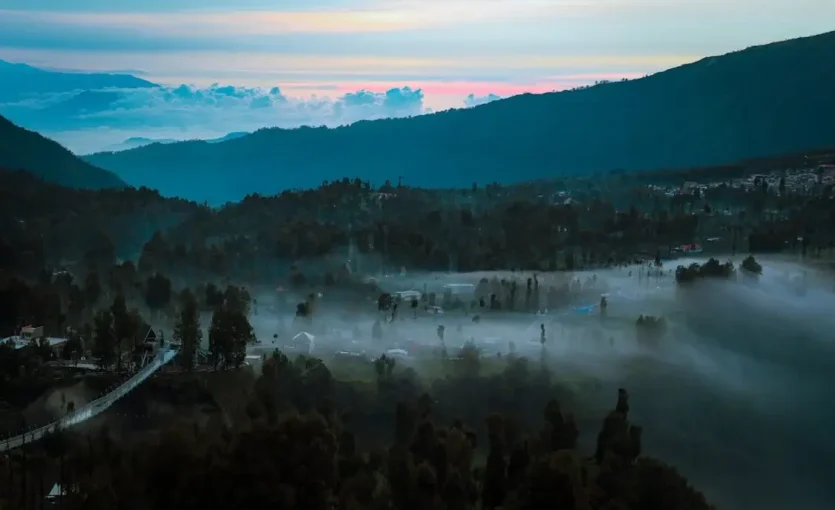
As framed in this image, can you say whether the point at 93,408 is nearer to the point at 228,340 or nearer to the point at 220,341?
the point at 220,341

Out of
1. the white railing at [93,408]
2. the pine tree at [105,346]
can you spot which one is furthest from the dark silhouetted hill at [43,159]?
the white railing at [93,408]

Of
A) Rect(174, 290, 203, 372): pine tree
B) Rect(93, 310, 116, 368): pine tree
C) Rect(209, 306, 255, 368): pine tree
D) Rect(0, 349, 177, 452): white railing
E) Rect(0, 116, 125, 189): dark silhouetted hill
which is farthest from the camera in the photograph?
Rect(0, 116, 125, 189): dark silhouetted hill

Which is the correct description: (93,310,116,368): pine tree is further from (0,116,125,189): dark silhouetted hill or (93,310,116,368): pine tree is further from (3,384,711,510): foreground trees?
(0,116,125,189): dark silhouetted hill

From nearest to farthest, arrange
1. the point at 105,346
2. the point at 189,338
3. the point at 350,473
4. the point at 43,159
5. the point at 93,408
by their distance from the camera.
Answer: the point at 350,473, the point at 93,408, the point at 105,346, the point at 189,338, the point at 43,159

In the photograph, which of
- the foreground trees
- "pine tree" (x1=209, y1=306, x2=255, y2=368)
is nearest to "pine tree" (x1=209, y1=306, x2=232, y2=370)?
"pine tree" (x1=209, y1=306, x2=255, y2=368)

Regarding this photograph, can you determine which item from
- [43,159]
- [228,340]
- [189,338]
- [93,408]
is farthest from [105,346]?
[43,159]

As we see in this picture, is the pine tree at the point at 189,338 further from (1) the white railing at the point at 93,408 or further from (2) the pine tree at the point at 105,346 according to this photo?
(2) the pine tree at the point at 105,346
